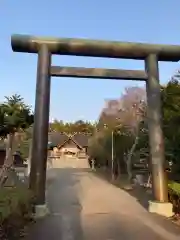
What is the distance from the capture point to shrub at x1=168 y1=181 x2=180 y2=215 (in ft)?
33.0

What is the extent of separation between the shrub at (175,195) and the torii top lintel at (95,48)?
171 inches

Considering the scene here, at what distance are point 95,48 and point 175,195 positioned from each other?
5347 millimetres

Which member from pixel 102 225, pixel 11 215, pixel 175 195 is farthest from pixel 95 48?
pixel 11 215

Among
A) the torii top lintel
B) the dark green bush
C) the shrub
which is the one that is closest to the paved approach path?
the dark green bush

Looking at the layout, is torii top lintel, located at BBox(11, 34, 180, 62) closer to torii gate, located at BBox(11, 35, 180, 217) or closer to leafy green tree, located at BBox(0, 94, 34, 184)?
torii gate, located at BBox(11, 35, 180, 217)

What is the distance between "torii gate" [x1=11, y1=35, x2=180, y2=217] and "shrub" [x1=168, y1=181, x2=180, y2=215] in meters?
0.29

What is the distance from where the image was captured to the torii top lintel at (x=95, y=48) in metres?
10.6

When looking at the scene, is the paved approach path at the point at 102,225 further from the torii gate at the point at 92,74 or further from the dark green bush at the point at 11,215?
the torii gate at the point at 92,74

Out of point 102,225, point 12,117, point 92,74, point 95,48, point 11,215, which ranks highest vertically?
point 95,48

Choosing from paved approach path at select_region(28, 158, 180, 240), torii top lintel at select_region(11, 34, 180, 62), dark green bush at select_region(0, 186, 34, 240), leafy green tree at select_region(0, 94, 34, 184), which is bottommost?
paved approach path at select_region(28, 158, 180, 240)

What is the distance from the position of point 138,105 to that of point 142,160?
382cm

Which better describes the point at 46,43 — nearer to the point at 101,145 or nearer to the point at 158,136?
the point at 158,136

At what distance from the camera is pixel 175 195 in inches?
405

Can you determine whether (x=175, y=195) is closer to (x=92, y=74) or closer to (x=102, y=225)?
(x=102, y=225)
